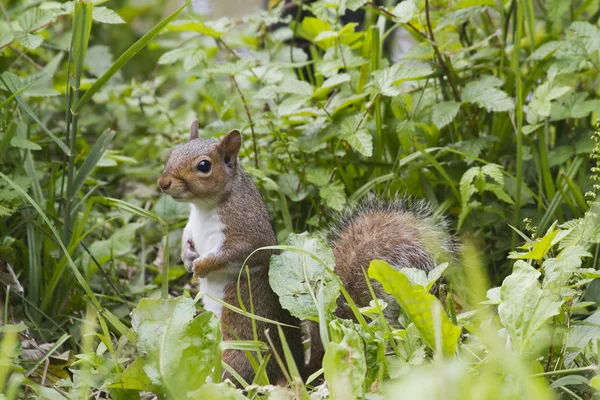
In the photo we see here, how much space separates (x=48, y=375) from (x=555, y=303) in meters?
1.31

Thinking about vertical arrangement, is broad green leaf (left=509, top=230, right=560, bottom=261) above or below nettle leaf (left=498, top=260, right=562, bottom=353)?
above

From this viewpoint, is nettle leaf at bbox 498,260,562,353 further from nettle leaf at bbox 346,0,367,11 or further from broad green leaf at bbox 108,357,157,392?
nettle leaf at bbox 346,0,367,11

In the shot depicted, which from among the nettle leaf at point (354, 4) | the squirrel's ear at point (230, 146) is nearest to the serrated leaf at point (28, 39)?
the squirrel's ear at point (230, 146)

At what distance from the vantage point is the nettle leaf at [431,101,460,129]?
7.76 feet

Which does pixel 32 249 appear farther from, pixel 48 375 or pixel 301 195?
pixel 301 195

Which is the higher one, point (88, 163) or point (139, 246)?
point (88, 163)

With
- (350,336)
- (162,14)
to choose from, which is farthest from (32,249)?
(162,14)

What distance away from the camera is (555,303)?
1.56 metres

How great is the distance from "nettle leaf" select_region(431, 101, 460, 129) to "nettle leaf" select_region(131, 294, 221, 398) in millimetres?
1075

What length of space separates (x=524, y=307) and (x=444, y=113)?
37.2 inches

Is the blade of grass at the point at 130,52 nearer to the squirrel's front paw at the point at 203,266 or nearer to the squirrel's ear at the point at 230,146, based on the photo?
the squirrel's ear at the point at 230,146

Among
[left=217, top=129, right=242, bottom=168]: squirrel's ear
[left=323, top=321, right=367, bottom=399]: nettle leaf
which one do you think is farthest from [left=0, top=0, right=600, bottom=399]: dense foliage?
[left=217, top=129, right=242, bottom=168]: squirrel's ear

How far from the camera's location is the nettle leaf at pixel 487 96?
2.32m

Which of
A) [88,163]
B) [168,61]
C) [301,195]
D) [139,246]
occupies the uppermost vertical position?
[168,61]
